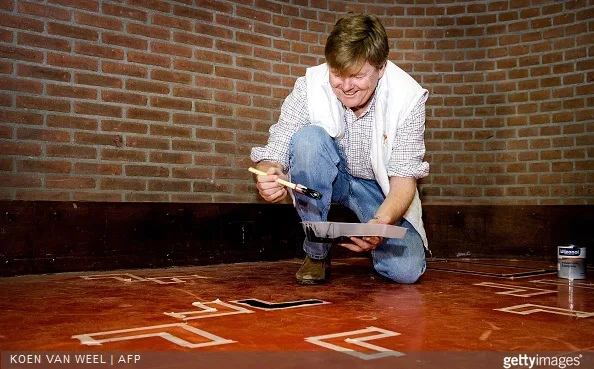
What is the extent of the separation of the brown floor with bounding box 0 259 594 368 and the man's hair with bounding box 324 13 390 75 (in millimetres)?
763

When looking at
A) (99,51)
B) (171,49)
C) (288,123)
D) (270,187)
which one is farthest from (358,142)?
(99,51)

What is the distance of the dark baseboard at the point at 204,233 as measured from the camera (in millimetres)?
2428

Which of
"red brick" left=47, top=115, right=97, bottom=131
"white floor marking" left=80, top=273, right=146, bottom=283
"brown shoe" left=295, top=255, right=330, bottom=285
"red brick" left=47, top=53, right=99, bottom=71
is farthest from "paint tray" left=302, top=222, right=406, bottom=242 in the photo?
"red brick" left=47, top=53, right=99, bottom=71

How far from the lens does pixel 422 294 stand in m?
1.89

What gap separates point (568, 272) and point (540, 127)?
1.15m

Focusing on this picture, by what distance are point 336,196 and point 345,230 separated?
0.56m

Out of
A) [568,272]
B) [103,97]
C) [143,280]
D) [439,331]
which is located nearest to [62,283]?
[143,280]

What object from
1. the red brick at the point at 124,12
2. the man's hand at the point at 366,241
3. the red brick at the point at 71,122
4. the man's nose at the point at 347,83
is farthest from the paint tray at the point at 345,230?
the red brick at the point at 124,12

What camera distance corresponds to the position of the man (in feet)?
5.86

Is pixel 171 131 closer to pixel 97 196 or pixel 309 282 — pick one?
pixel 97 196

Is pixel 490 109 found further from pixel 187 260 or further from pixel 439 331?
pixel 439 331

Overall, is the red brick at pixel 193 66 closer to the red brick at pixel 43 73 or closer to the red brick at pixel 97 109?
the red brick at pixel 97 109

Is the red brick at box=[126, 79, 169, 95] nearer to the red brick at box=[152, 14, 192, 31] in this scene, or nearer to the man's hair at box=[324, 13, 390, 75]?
the red brick at box=[152, 14, 192, 31]
